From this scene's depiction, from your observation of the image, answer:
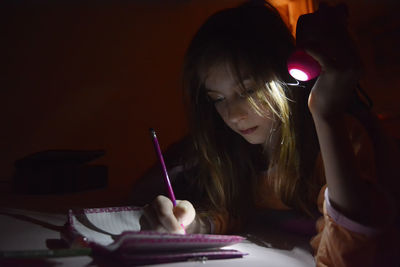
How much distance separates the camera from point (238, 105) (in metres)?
0.79

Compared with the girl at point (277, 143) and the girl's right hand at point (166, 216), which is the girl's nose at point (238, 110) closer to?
the girl at point (277, 143)

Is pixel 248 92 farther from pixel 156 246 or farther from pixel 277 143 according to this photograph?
pixel 156 246

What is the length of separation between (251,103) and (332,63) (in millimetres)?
269

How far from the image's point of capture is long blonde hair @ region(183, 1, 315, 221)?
2.57ft

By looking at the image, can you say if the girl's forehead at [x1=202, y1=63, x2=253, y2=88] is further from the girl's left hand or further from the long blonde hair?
the girl's left hand

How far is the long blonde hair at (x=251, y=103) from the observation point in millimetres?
784

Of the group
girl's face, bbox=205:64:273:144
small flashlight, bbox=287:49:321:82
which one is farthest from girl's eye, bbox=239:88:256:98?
small flashlight, bbox=287:49:321:82

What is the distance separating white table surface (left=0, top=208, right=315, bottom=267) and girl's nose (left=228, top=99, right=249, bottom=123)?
Answer: 236mm

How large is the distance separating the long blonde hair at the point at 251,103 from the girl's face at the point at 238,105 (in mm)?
15

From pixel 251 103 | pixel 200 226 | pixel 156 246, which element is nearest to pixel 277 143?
pixel 251 103

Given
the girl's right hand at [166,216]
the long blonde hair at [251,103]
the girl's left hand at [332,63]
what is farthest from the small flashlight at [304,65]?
the girl's right hand at [166,216]

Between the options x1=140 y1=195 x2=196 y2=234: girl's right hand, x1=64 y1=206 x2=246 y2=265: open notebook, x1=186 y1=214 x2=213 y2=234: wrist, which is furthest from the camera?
x1=186 y1=214 x2=213 y2=234: wrist

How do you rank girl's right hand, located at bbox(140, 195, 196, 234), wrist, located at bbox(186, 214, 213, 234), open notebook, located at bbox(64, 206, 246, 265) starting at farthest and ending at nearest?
wrist, located at bbox(186, 214, 213, 234) < girl's right hand, located at bbox(140, 195, 196, 234) < open notebook, located at bbox(64, 206, 246, 265)

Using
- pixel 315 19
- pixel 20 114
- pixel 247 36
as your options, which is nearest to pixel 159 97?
pixel 20 114
